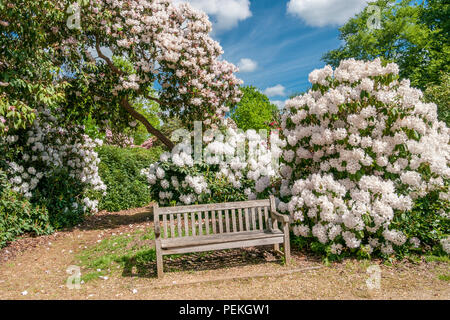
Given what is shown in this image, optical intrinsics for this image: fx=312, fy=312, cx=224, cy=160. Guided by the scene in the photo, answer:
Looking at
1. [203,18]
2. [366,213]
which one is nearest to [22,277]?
[366,213]

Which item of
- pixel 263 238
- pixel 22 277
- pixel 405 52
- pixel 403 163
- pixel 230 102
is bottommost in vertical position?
pixel 22 277

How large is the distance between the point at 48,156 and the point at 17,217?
1622 millimetres

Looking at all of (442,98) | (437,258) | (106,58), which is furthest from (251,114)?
(437,258)

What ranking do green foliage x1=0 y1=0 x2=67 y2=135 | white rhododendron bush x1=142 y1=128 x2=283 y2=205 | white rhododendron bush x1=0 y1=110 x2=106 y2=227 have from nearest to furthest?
1. green foliage x1=0 y1=0 x2=67 y2=135
2. white rhododendron bush x1=0 y1=110 x2=106 y2=227
3. white rhododendron bush x1=142 y1=128 x2=283 y2=205

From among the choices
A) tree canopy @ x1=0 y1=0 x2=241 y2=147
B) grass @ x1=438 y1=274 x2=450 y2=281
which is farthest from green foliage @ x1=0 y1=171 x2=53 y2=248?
grass @ x1=438 y1=274 x2=450 y2=281

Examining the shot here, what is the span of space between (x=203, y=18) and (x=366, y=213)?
6.57m

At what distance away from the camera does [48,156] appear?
24.9 ft

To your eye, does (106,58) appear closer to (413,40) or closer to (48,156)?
(48,156)

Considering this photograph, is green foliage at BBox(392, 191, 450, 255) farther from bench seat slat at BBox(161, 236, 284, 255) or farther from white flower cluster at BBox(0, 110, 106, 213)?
white flower cluster at BBox(0, 110, 106, 213)

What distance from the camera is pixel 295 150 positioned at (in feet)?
18.0

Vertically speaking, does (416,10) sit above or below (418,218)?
above

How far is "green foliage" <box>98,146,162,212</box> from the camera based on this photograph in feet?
34.7

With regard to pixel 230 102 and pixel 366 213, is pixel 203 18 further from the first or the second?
pixel 366 213

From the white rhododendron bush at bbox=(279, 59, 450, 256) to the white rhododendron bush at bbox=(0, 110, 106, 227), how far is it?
5.81 metres
